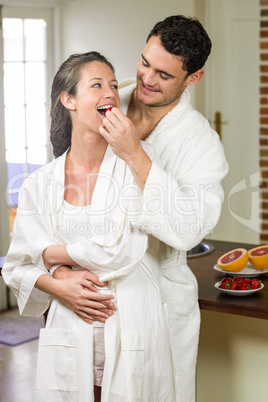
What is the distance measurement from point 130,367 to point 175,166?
2.07 ft

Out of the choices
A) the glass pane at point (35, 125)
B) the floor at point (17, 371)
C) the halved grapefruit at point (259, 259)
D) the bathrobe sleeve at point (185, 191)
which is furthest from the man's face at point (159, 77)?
the glass pane at point (35, 125)

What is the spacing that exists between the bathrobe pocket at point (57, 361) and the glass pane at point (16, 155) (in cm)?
286

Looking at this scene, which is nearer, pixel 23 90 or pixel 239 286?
pixel 239 286

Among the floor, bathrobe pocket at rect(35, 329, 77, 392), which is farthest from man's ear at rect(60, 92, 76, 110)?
the floor

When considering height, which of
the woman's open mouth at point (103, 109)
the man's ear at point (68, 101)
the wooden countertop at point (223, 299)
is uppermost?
the man's ear at point (68, 101)

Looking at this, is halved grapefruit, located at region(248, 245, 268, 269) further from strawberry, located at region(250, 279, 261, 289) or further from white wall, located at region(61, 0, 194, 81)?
white wall, located at region(61, 0, 194, 81)

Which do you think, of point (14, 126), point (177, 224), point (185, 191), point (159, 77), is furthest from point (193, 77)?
point (14, 126)

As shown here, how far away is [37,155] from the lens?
4.81 m

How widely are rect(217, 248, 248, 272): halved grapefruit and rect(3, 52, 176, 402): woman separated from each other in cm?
47

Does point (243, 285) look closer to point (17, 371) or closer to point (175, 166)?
point (175, 166)

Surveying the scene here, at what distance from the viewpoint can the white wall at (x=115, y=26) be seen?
4.53 meters

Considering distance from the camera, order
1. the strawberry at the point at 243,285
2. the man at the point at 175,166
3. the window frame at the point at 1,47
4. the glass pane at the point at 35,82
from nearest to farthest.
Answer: the man at the point at 175,166 < the strawberry at the point at 243,285 < the window frame at the point at 1,47 < the glass pane at the point at 35,82

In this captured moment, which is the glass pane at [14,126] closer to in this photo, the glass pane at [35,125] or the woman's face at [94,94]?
the glass pane at [35,125]

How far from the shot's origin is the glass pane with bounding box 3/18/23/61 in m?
4.52
